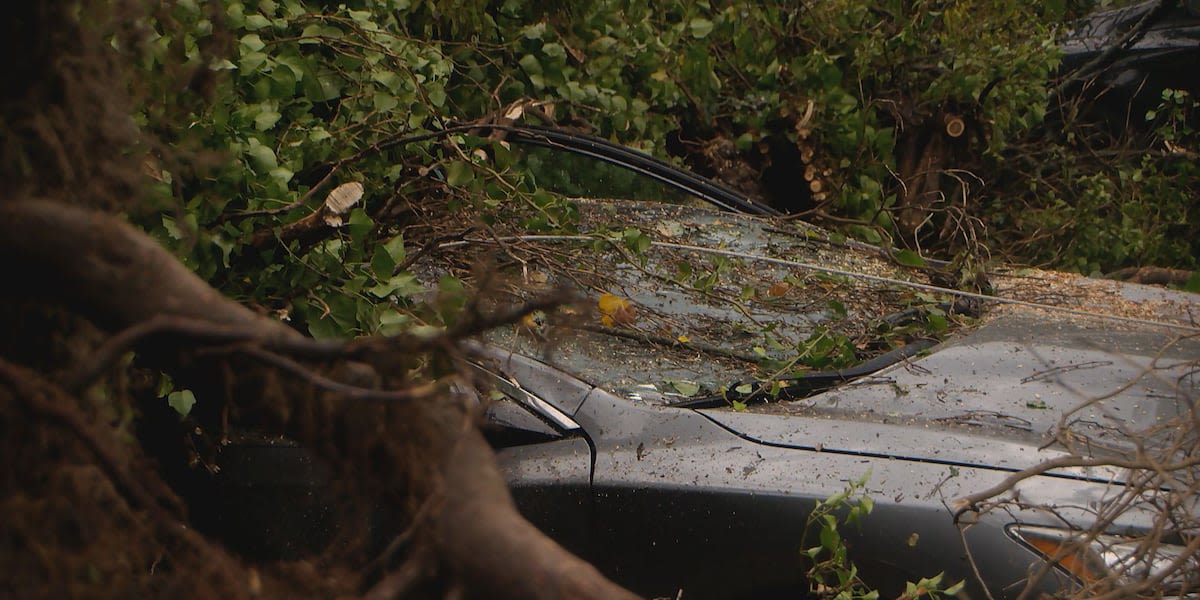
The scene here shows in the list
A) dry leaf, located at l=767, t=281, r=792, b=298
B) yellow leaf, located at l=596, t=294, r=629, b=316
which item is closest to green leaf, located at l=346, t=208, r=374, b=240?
yellow leaf, located at l=596, t=294, r=629, b=316

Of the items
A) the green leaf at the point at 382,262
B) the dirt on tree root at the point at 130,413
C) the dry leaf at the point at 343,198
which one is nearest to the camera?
the dirt on tree root at the point at 130,413

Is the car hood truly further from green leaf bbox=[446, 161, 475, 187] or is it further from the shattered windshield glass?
green leaf bbox=[446, 161, 475, 187]

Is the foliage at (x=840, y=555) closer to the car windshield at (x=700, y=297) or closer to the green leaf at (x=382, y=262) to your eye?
the car windshield at (x=700, y=297)

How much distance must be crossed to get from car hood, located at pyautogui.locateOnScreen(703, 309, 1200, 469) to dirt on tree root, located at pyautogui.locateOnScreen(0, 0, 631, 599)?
162 centimetres

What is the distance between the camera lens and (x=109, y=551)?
115cm

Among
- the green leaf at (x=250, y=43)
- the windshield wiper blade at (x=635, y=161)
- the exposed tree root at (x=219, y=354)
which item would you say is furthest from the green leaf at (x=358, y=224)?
the exposed tree root at (x=219, y=354)

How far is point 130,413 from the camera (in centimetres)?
127

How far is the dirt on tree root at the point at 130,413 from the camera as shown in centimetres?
106

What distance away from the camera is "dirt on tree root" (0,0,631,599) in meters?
1.06

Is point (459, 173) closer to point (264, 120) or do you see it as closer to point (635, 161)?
point (264, 120)

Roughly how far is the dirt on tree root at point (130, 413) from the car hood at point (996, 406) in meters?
1.62

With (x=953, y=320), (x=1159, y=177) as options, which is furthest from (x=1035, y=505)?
(x=1159, y=177)

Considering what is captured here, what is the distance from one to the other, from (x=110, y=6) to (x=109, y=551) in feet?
2.19

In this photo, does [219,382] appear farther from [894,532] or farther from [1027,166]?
[1027,166]
